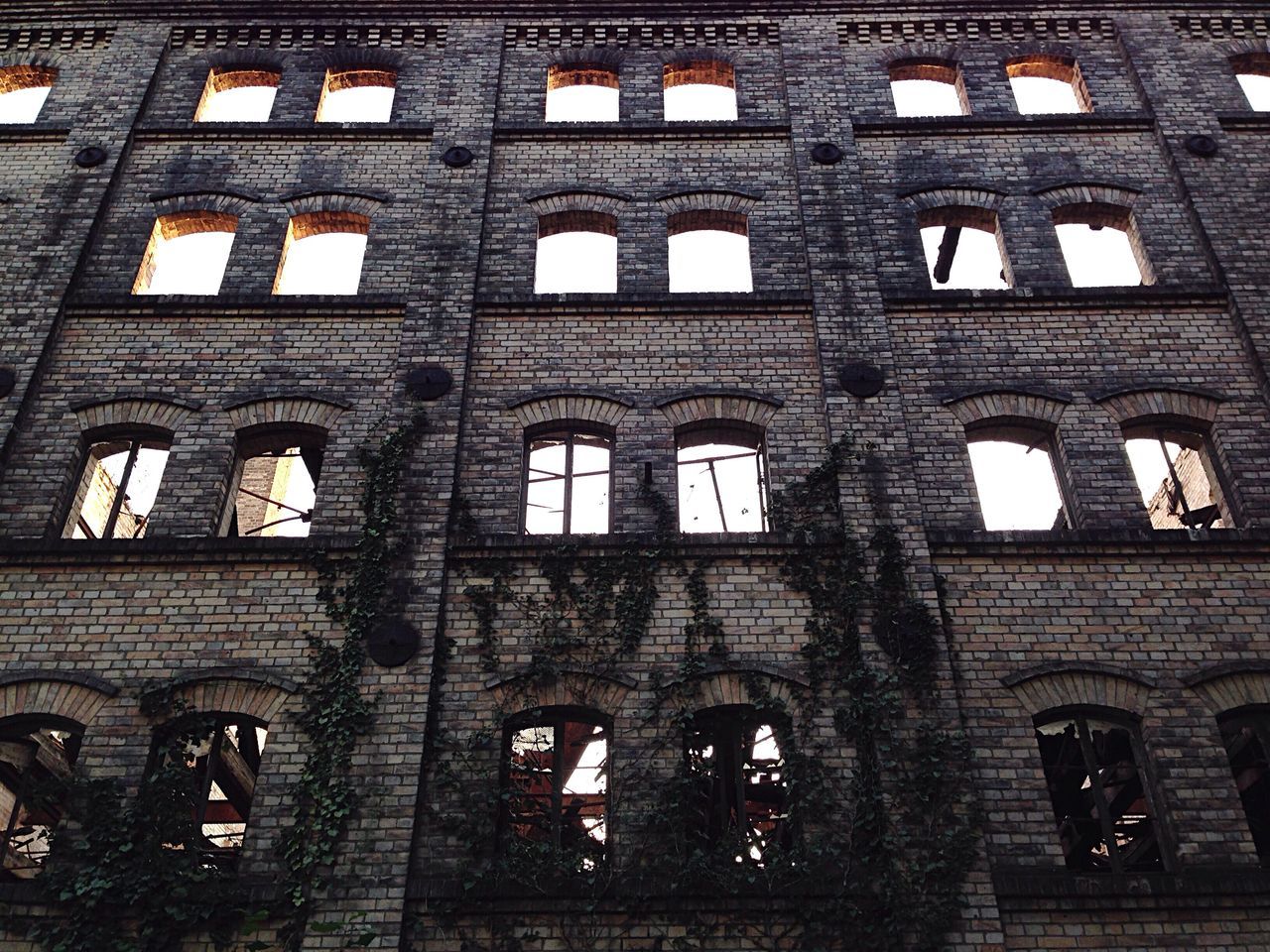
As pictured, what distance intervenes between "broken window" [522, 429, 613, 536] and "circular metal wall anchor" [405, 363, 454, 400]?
37.7 inches

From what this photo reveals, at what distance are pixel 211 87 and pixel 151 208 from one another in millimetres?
2590

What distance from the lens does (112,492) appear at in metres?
11.6

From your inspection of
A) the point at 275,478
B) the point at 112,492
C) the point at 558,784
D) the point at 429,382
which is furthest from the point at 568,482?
the point at 275,478

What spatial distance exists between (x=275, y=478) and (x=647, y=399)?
655 cm

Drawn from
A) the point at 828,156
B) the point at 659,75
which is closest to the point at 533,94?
the point at 659,75

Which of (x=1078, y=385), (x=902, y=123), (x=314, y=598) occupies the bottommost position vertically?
(x=314, y=598)

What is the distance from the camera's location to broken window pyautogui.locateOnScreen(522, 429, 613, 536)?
388 inches

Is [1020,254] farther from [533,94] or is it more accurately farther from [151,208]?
[151,208]

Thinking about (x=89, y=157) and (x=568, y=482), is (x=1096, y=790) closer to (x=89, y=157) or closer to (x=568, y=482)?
(x=568, y=482)

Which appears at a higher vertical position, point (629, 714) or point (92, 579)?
point (92, 579)

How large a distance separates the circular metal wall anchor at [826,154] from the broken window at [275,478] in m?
6.32

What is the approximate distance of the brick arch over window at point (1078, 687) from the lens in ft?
27.5

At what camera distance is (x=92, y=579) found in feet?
29.9

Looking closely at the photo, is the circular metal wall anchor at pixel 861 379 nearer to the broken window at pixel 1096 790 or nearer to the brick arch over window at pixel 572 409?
the brick arch over window at pixel 572 409
